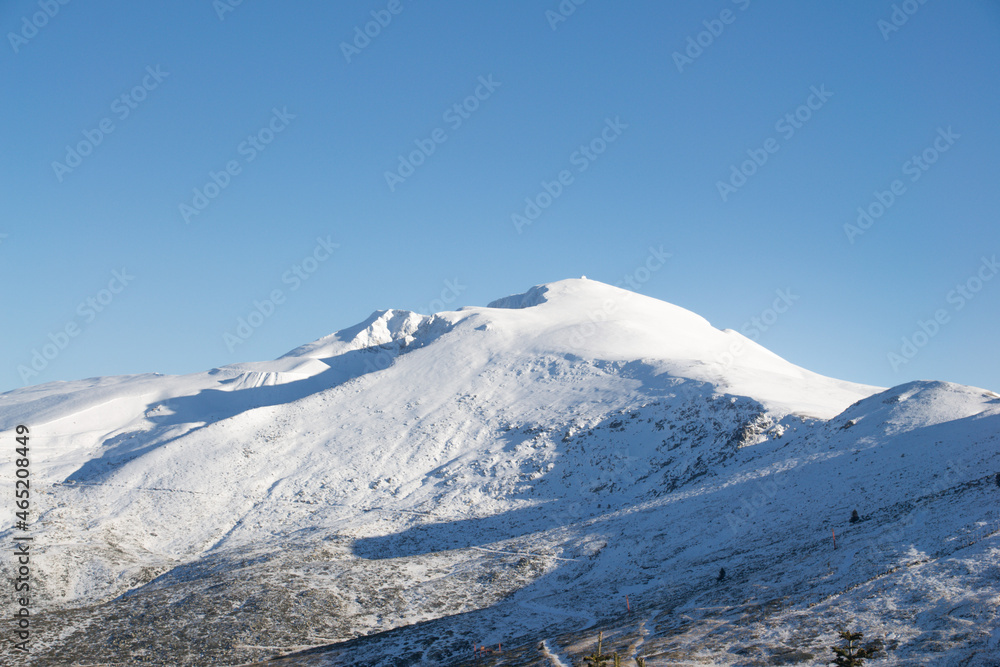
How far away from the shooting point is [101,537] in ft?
196

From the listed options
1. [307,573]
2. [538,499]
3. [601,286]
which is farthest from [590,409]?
[601,286]

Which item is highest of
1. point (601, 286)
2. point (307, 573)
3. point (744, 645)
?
point (601, 286)

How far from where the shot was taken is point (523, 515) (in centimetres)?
6284

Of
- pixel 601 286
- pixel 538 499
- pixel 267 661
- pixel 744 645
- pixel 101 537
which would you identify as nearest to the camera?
pixel 744 645

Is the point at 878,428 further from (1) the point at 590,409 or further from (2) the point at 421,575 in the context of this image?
(2) the point at 421,575

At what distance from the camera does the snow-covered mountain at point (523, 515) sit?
3256 centimetres

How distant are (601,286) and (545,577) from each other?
101988mm

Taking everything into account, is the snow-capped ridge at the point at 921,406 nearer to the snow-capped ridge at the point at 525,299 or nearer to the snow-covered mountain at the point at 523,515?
the snow-covered mountain at the point at 523,515

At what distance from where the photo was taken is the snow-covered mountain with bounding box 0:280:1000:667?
32562 mm

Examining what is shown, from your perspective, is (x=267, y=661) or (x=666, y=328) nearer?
(x=267, y=661)

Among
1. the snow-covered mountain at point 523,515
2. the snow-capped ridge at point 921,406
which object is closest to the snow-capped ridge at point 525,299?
the snow-covered mountain at point 523,515

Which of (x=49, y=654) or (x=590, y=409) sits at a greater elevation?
(x=590, y=409)

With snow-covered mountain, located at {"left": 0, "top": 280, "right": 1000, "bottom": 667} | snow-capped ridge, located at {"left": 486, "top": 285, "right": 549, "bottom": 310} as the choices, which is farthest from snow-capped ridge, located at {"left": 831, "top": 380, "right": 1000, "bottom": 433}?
snow-capped ridge, located at {"left": 486, "top": 285, "right": 549, "bottom": 310}

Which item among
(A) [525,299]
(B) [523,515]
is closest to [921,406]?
(B) [523,515]
